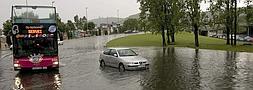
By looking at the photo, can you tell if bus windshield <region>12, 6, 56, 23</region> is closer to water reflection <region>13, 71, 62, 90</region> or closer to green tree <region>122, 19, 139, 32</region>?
water reflection <region>13, 71, 62, 90</region>

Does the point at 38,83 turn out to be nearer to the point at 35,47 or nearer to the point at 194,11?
the point at 35,47

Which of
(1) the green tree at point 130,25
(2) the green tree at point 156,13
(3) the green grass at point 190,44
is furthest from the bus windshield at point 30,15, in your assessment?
(1) the green tree at point 130,25

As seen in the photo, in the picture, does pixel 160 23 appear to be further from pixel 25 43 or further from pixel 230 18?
pixel 25 43

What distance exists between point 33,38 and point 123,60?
5477 millimetres

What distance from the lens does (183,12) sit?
5681 cm

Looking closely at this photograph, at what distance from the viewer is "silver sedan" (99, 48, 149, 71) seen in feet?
75.7

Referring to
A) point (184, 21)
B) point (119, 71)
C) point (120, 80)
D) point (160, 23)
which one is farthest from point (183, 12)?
point (120, 80)

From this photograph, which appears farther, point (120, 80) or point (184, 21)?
point (184, 21)

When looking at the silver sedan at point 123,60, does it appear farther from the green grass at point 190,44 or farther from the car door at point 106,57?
the green grass at point 190,44

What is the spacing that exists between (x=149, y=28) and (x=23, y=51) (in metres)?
44.7

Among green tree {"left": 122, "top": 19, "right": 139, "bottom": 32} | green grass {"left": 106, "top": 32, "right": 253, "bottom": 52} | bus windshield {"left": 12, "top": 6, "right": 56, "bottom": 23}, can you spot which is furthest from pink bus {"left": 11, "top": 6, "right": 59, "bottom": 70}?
green tree {"left": 122, "top": 19, "right": 139, "bottom": 32}

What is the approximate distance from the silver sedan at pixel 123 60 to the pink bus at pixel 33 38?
3.85 metres

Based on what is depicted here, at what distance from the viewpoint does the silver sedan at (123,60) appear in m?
23.1

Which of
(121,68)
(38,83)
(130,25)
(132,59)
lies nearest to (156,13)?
(121,68)
